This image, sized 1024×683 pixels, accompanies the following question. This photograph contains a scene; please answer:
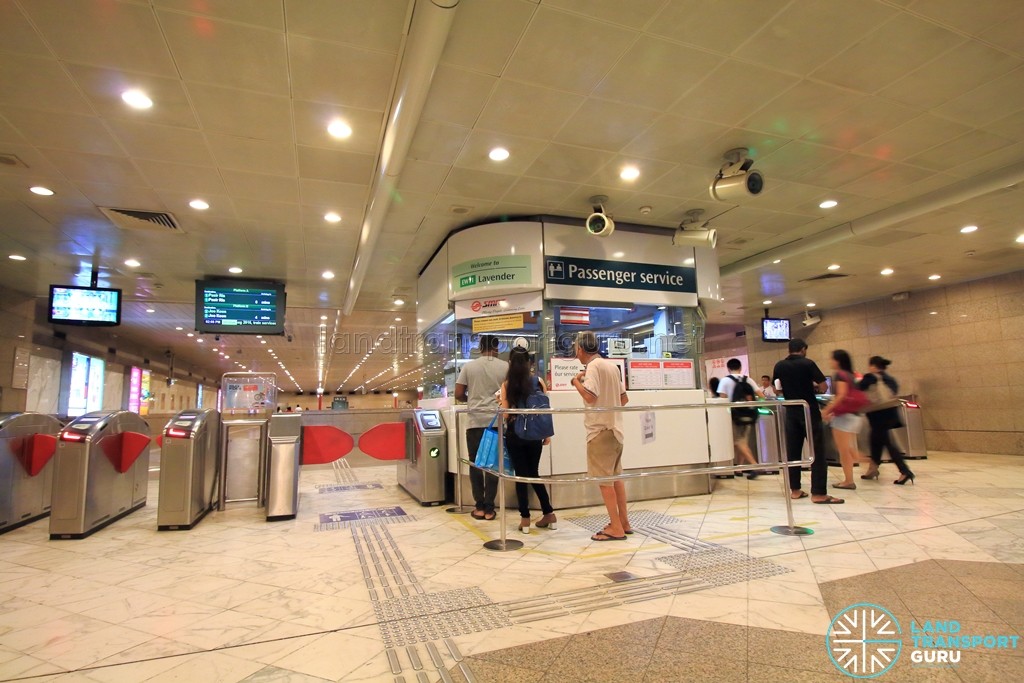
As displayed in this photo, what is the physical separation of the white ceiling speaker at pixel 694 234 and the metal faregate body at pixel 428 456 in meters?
3.91

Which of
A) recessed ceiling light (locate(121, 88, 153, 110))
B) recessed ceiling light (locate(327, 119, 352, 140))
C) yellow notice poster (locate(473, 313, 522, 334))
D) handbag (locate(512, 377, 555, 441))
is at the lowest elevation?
handbag (locate(512, 377, 555, 441))

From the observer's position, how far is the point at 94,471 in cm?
471

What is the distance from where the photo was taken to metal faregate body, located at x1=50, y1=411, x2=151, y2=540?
177 inches

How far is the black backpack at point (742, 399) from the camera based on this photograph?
7.30m

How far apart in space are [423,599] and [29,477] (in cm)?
525

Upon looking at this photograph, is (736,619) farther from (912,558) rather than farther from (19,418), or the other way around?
(19,418)

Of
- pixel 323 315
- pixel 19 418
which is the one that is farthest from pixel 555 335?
pixel 323 315

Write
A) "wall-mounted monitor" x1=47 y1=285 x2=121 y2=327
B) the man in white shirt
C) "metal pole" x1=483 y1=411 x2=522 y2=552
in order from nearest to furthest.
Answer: "metal pole" x1=483 y1=411 x2=522 y2=552 → the man in white shirt → "wall-mounted monitor" x1=47 y1=285 x2=121 y2=327

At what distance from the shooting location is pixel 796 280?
10297 mm

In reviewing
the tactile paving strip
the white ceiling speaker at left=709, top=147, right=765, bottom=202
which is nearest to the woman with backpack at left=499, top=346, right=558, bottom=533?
the tactile paving strip

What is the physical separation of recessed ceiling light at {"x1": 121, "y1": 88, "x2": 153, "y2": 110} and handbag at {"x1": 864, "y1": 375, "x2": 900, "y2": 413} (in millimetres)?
8378

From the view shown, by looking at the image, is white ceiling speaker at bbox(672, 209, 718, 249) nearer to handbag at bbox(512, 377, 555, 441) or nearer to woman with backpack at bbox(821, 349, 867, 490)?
woman with backpack at bbox(821, 349, 867, 490)

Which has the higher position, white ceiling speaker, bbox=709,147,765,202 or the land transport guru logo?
white ceiling speaker, bbox=709,147,765,202

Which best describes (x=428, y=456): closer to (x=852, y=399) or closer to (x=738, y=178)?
(x=738, y=178)
